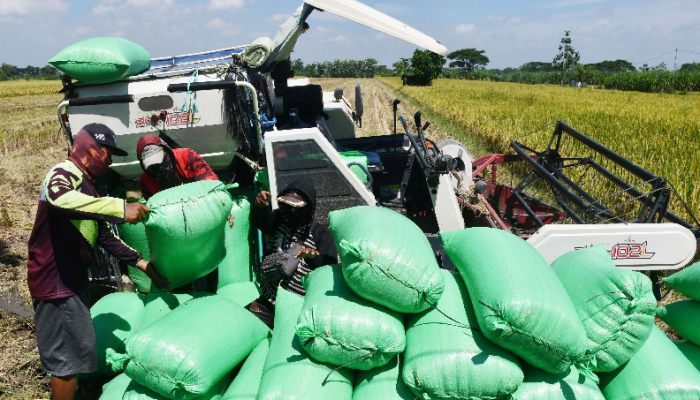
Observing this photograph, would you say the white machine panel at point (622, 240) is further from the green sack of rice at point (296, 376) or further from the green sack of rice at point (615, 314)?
the green sack of rice at point (296, 376)

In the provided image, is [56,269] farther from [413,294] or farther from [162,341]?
[413,294]

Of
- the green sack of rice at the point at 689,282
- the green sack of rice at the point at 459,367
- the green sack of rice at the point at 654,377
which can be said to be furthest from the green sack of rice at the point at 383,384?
the green sack of rice at the point at 689,282

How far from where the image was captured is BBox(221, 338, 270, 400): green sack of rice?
6.91 ft

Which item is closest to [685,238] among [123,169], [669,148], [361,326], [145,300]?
[361,326]

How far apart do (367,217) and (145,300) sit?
73.4 inches

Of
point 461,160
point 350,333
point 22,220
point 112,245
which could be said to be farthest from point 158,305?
point 22,220

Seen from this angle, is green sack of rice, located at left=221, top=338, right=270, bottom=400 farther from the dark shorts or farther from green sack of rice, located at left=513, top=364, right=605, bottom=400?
green sack of rice, located at left=513, top=364, right=605, bottom=400

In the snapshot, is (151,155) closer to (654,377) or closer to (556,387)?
(556,387)

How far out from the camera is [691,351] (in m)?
2.40

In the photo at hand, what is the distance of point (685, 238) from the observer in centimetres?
298

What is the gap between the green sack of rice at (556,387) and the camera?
192 centimetres

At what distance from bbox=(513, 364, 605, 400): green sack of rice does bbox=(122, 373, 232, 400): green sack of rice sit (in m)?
1.56

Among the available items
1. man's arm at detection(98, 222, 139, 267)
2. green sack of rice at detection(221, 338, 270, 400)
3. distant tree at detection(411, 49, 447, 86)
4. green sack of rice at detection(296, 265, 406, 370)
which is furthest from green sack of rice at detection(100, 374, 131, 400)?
distant tree at detection(411, 49, 447, 86)

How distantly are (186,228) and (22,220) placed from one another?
5.18 meters
